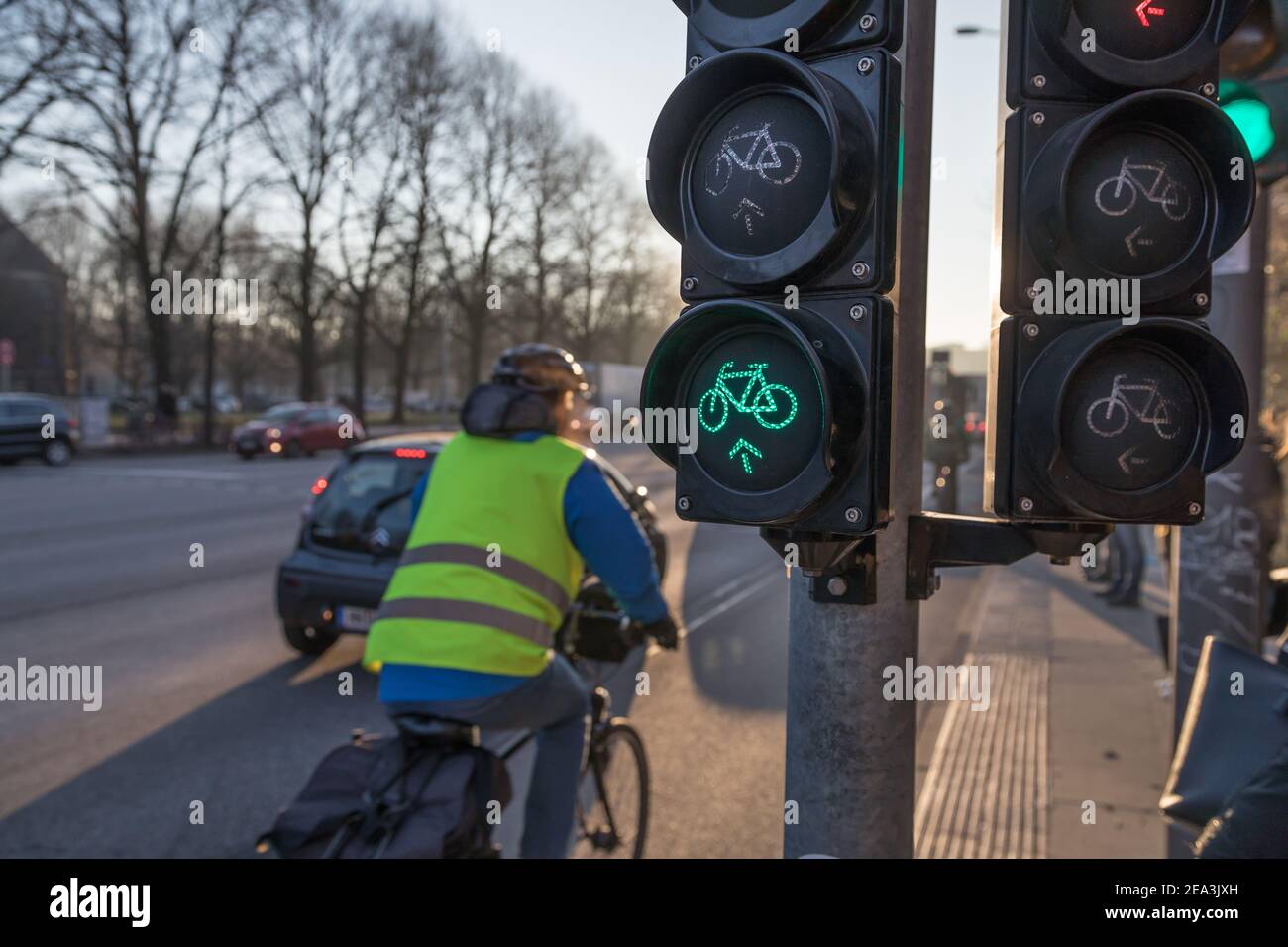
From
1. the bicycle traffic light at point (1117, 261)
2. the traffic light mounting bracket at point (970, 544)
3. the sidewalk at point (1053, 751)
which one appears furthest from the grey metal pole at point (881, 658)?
the sidewalk at point (1053, 751)

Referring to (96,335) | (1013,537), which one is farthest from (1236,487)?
(96,335)

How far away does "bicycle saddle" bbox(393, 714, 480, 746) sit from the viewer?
275 cm

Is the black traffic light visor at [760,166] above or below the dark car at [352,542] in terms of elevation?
above

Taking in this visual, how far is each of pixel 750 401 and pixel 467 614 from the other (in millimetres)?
1512

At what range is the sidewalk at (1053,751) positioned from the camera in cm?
445

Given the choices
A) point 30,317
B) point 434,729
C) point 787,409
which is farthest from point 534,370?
point 30,317

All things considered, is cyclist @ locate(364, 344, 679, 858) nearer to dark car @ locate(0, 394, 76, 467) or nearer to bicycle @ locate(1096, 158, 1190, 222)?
bicycle @ locate(1096, 158, 1190, 222)

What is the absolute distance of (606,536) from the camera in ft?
10.1

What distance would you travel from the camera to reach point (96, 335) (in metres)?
61.7

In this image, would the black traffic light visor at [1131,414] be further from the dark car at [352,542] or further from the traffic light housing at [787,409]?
the dark car at [352,542]

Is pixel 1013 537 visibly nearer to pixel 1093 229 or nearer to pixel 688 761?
pixel 1093 229

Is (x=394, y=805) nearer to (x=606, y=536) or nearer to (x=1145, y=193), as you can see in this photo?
(x=606, y=536)

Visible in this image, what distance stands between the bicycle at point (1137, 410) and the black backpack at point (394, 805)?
5.61 ft

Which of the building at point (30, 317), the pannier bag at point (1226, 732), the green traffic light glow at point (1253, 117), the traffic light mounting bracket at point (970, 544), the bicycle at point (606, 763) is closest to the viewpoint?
the traffic light mounting bracket at point (970, 544)
